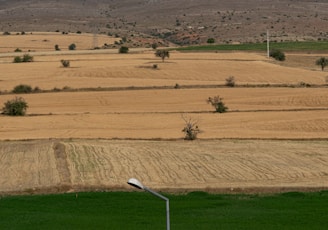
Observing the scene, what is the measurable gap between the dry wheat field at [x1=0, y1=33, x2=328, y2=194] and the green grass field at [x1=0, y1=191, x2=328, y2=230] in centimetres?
206

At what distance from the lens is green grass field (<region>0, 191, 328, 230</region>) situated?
23609mm

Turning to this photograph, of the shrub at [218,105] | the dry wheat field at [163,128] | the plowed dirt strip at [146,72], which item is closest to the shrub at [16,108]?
the dry wheat field at [163,128]

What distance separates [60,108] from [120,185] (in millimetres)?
31286

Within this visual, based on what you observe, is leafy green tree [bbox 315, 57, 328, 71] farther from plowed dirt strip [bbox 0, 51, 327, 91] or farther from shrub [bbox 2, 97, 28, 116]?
shrub [bbox 2, 97, 28, 116]

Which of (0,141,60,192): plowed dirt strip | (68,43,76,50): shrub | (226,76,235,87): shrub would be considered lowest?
(68,43,76,50): shrub

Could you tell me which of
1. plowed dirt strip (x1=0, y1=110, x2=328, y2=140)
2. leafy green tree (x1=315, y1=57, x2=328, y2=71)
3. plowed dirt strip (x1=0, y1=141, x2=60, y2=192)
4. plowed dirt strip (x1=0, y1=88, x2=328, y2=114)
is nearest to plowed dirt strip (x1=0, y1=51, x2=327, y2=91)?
leafy green tree (x1=315, y1=57, x2=328, y2=71)

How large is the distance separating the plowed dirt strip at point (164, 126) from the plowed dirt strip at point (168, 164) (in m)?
3.27

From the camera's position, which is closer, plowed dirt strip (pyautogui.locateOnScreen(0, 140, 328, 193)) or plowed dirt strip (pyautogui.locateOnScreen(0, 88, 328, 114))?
plowed dirt strip (pyautogui.locateOnScreen(0, 140, 328, 193))

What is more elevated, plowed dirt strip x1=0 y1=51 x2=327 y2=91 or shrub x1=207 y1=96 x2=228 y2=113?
shrub x1=207 y1=96 x2=228 y2=113

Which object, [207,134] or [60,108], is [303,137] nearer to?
[207,134]

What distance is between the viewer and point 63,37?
538ft

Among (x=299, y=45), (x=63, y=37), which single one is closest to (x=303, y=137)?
(x=299, y=45)

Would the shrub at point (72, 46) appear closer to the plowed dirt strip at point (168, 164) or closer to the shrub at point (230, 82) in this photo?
the shrub at point (230, 82)

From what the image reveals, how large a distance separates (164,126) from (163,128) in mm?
916
